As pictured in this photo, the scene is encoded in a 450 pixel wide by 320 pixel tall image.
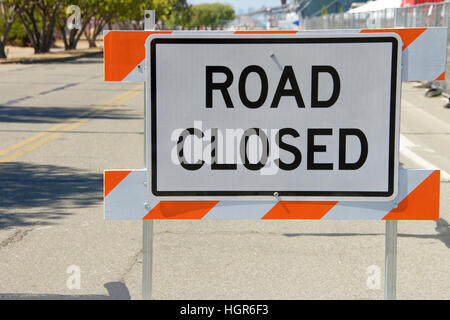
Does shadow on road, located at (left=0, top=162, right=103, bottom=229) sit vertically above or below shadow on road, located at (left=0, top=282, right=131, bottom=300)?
below

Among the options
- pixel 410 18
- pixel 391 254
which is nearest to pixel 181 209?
pixel 391 254

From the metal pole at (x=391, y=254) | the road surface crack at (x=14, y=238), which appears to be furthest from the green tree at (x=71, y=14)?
the metal pole at (x=391, y=254)

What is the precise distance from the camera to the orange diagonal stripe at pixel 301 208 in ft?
13.0

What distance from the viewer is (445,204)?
8258 mm

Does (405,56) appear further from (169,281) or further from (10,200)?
(10,200)

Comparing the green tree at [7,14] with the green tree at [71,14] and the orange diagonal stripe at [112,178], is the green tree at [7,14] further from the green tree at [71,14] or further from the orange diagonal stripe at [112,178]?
the orange diagonal stripe at [112,178]

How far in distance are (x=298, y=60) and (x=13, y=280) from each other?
9.06 feet

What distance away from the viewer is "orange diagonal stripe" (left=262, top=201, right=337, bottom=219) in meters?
3.95

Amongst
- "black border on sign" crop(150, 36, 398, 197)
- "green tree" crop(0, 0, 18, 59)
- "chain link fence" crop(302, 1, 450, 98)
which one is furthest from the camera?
"green tree" crop(0, 0, 18, 59)

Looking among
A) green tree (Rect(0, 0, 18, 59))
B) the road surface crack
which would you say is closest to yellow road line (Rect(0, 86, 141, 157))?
the road surface crack

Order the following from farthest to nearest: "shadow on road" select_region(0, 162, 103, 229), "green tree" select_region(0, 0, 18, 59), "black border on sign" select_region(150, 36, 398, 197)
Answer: "green tree" select_region(0, 0, 18, 59)
"shadow on road" select_region(0, 162, 103, 229)
"black border on sign" select_region(150, 36, 398, 197)

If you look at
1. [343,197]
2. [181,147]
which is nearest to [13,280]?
[181,147]

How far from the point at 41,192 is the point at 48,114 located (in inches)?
347

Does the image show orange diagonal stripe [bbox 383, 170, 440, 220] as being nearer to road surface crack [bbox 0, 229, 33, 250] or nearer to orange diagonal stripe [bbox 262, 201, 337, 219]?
orange diagonal stripe [bbox 262, 201, 337, 219]
